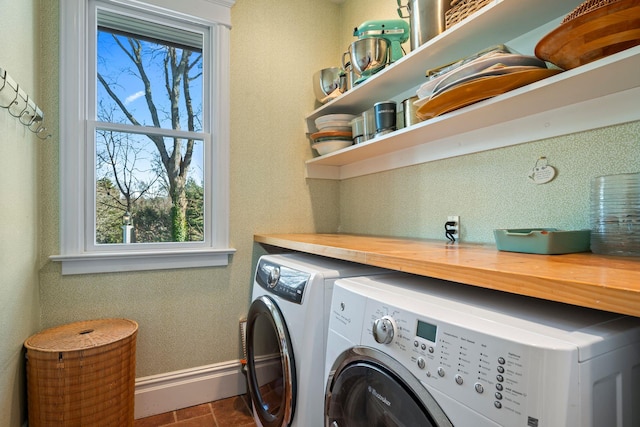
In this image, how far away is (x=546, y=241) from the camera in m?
0.94

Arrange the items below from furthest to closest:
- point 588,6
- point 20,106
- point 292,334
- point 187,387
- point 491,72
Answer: point 187,387, point 20,106, point 292,334, point 491,72, point 588,6

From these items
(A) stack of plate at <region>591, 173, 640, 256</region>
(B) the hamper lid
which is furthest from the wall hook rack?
(A) stack of plate at <region>591, 173, 640, 256</region>

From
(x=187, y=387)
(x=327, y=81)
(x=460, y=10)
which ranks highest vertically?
(x=327, y=81)

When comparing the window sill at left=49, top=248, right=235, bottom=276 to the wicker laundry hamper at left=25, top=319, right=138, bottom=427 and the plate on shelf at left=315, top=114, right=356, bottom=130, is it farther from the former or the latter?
the plate on shelf at left=315, top=114, right=356, bottom=130

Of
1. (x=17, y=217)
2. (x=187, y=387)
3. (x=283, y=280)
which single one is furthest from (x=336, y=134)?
(x=187, y=387)

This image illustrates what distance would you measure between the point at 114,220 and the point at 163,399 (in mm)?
1034

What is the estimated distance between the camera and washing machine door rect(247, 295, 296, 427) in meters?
1.26

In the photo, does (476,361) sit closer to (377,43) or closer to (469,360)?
(469,360)

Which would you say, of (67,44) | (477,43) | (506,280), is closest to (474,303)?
(506,280)

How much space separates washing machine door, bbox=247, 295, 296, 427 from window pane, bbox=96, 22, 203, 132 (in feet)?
4.15

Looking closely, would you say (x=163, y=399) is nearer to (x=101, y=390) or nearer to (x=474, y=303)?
(x=101, y=390)

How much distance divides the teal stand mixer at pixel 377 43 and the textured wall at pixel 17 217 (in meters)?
1.46

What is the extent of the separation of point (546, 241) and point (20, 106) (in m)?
1.97

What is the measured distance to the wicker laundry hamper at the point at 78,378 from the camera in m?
1.37
